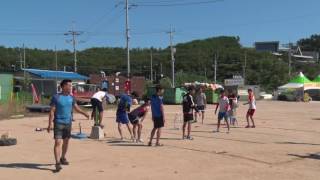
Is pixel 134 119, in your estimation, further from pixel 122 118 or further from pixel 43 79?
pixel 43 79

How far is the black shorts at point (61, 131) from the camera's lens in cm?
1110

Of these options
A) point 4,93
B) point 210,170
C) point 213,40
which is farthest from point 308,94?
point 213,40

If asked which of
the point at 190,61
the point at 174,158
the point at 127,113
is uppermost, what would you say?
the point at 190,61

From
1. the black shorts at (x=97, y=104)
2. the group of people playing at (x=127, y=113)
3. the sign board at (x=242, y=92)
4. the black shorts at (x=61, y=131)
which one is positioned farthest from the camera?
the sign board at (x=242, y=92)

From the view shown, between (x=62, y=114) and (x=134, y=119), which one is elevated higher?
(x=62, y=114)

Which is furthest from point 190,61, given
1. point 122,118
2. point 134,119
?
point 134,119

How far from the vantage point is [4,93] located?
42812mm

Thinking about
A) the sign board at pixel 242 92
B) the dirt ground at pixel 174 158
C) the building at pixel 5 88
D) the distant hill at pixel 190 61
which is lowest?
the dirt ground at pixel 174 158

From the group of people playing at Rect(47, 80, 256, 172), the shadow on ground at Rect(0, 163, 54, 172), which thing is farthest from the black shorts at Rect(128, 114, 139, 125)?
the shadow on ground at Rect(0, 163, 54, 172)

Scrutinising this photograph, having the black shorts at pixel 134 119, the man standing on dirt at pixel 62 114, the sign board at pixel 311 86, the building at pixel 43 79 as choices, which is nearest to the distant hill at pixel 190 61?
the sign board at pixel 311 86

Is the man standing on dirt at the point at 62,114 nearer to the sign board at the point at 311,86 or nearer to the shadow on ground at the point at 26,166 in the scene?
the shadow on ground at the point at 26,166

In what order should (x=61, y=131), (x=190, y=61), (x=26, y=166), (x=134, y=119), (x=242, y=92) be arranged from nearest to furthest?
(x=61, y=131), (x=26, y=166), (x=134, y=119), (x=242, y=92), (x=190, y=61)

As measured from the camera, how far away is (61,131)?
36.6 ft

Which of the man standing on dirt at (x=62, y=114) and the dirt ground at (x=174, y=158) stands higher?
the man standing on dirt at (x=62, y=114)
